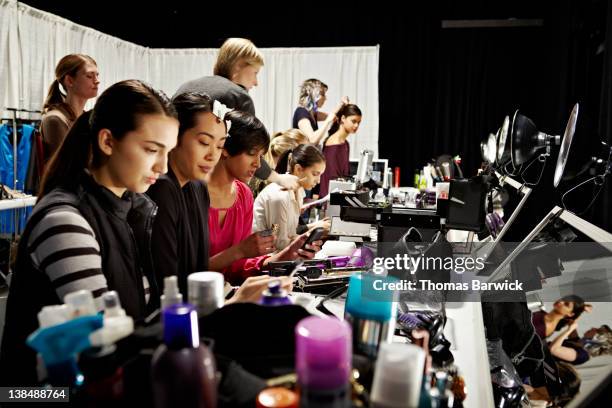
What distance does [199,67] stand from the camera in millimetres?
6707

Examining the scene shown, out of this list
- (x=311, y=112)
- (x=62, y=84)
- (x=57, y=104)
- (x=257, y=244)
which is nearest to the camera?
(x=257, y=244)

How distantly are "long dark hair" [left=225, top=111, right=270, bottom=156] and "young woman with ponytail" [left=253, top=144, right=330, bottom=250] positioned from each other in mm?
586

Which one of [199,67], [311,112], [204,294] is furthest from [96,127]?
[199,67]

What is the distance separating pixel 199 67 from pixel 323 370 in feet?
22.1

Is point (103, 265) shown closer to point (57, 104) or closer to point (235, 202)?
point (235, 202)

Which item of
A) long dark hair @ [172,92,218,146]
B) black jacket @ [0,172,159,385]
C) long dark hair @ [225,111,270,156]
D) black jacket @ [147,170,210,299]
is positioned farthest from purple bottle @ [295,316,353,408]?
long dark hair @ [225,111,270,156]

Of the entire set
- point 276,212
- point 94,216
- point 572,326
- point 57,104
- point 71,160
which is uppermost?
point 57,104

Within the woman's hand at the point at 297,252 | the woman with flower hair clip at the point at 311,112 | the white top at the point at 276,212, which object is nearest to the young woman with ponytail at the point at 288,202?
the white top at the point at 276,212

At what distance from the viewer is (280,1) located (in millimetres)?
6344

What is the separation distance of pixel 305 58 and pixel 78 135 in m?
5.56

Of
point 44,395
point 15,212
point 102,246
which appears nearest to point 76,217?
point 102,246

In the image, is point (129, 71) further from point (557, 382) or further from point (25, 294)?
point (557, 382)

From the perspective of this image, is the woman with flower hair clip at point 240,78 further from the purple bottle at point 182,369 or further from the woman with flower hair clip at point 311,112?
the purple bottle at point 182,369

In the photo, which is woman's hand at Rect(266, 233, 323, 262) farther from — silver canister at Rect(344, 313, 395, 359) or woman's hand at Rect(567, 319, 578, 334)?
silver canister at Rect(344, 313, 395, 359)
